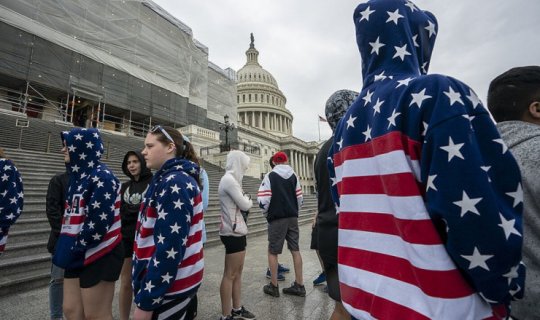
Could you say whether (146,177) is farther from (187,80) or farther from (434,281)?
(187,80)

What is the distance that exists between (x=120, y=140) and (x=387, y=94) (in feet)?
65.8

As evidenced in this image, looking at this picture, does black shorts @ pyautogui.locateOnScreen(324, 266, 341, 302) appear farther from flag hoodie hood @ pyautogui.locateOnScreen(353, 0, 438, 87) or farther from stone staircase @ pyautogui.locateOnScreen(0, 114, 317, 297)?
stone staircase @ pyautogui.locateOnScreen(0, 114, 317, 297)

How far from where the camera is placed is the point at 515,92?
1.39 m

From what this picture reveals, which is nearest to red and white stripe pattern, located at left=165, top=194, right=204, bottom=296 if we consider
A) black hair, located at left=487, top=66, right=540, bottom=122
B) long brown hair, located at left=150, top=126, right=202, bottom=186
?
long brown hair, located at left=150, top=126, right=202, bottom=186

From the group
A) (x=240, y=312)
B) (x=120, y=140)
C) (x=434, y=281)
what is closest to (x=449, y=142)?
(x=434, y=281)

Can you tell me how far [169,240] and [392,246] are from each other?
1291mm

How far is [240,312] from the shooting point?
3.32 metres

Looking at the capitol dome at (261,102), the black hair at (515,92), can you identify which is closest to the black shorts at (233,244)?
the black hair at (515,92)

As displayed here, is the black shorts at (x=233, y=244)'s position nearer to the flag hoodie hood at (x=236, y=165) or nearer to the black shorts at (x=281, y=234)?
the flag hoodie hood at (x=236, y=165)

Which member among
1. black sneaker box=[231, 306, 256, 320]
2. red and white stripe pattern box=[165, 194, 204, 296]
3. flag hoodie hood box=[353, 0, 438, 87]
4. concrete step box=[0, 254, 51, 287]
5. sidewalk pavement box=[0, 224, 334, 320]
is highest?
flag hoodie hood box=[353, 0, 438, 87]

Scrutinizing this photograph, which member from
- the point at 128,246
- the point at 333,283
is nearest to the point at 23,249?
the point at 128,246

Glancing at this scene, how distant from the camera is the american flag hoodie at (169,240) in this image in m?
1.63

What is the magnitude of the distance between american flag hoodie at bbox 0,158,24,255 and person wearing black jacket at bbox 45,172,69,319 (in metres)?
0.31

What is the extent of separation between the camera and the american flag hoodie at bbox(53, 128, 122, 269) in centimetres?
231
